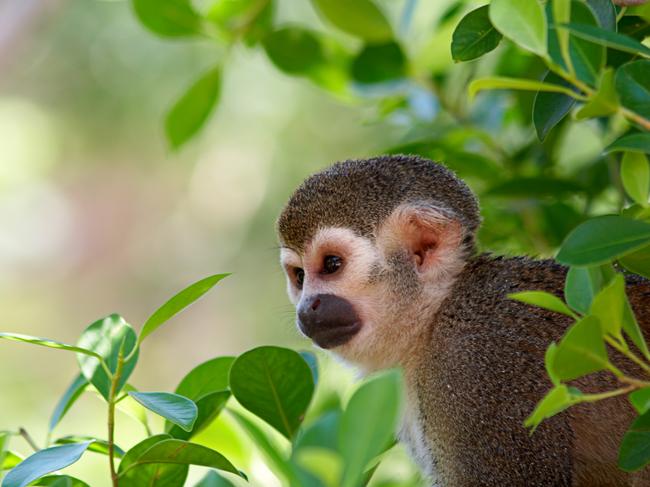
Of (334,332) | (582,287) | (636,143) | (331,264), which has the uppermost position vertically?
(636,143)

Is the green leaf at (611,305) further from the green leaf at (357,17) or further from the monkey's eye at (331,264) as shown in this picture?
the green leaf at (357,17)

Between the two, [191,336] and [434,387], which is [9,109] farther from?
[434,387]

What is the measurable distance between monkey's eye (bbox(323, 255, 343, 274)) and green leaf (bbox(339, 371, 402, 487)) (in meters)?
1.34

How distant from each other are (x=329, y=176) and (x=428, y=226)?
0.93 feet

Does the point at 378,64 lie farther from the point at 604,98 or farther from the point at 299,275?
the point at 604,98

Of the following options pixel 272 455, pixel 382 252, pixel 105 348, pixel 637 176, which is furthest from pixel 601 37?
pixel 382 252

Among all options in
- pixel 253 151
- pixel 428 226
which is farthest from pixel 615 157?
pixel 253 151

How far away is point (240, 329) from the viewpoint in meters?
11.2

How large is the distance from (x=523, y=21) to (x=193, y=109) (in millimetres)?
1615

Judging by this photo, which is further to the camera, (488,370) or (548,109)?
(488,370)

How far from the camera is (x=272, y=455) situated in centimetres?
106

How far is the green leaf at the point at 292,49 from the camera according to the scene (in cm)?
284

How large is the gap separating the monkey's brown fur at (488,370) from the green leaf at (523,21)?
0.88 metres

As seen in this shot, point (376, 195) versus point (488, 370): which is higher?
point (376, 195)
